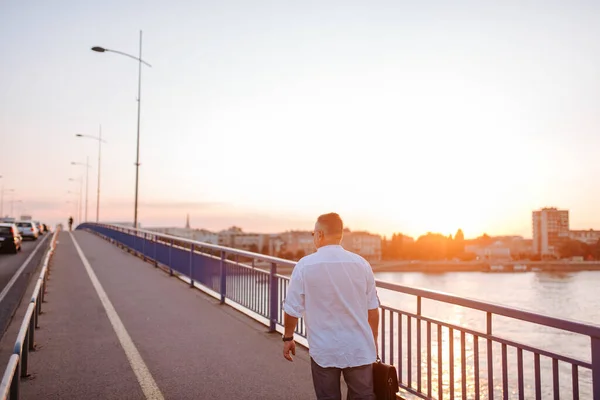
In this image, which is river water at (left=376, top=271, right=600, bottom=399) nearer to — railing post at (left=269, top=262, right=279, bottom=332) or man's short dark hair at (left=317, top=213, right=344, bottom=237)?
man's short dark hair at (left=317, top=213, right=344, bottom=237)

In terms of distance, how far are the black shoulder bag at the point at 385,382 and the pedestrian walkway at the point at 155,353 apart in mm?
2312

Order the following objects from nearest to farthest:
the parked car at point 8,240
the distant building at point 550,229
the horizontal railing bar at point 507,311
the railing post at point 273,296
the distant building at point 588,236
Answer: the horizontal railing bar at point 507,311
the distant building at point 588,236
the railing post at point 273,296
the distant building at point 550,229
the parked car at point 8,240

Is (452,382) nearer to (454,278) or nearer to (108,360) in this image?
(108,360)

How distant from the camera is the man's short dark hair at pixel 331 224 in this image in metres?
3.76

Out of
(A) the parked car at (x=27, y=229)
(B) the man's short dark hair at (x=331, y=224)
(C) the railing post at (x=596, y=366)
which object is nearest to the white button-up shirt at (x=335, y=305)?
(B) the man's short dark hair at (x=331, y=224)

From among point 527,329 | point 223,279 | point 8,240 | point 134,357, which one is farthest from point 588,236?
point 8,240

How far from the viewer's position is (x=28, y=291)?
14.6 m

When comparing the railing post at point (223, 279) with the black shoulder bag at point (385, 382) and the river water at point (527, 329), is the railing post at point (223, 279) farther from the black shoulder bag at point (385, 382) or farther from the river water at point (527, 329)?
the black shoulder bag at point (385, 382)

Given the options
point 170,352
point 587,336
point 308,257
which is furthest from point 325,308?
point 170,352

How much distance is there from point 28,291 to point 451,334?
1316cm

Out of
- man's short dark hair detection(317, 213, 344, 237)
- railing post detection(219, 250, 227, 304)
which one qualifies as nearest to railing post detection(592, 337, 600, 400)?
man's short dark hair detection(317, 213, 344, 237)

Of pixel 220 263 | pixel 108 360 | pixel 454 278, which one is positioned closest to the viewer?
pixel 108 360

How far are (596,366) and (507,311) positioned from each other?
0.79 meters

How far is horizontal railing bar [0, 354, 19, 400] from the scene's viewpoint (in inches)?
139
